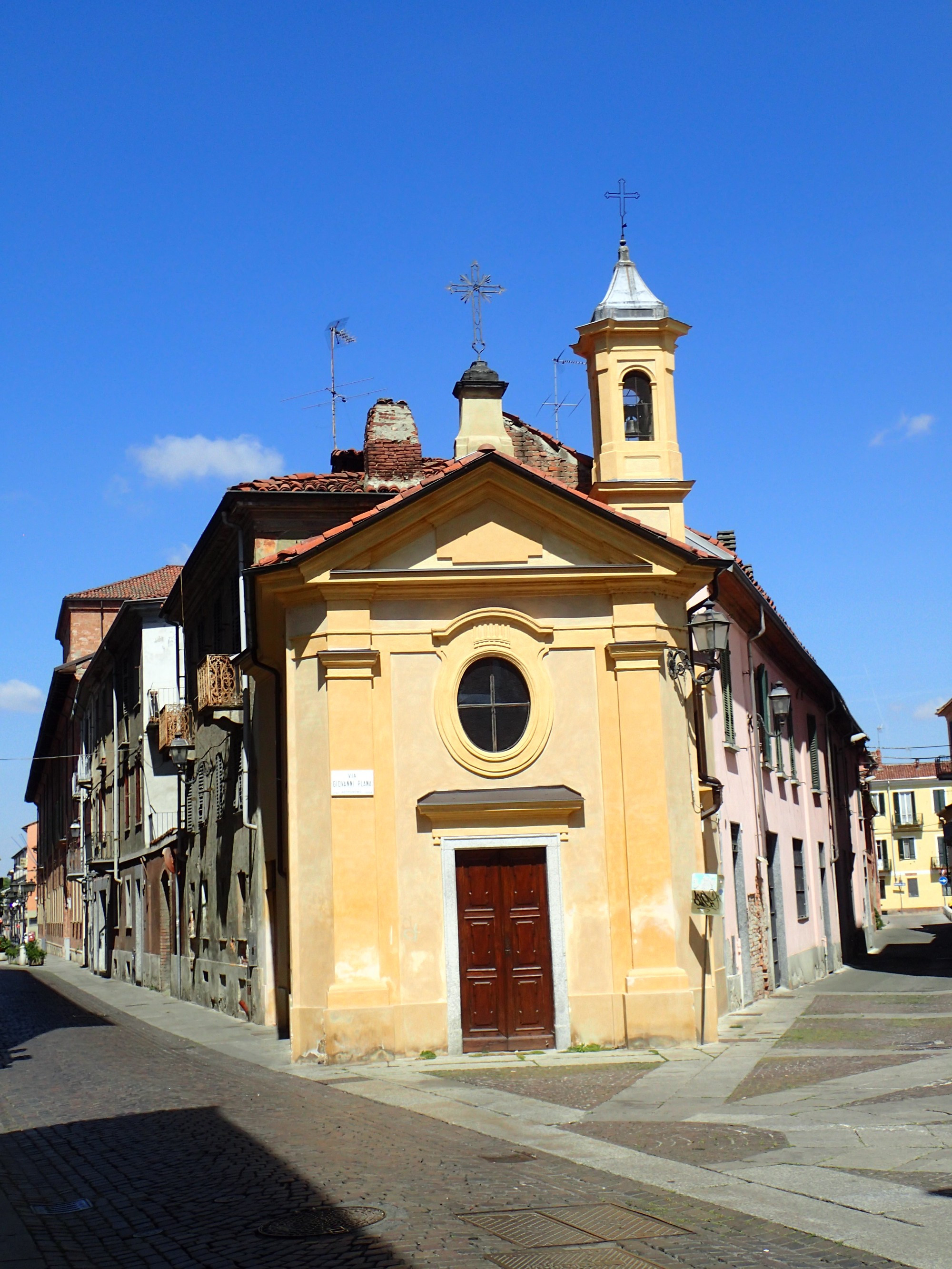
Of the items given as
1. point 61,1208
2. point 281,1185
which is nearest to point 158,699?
point 61,1208

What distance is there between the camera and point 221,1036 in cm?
1958

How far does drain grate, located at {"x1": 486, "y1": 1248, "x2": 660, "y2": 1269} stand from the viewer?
20.6ft

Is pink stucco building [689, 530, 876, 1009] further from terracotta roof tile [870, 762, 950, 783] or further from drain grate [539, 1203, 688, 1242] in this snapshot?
terracotta roof tile [870, 762, 950, 783]

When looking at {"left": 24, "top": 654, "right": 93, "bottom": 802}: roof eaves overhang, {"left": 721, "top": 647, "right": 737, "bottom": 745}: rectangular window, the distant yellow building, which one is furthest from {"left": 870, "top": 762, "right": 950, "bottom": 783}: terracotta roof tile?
{"left": 721, "top": 647, "right": 737, "bottom": 745}: rectangular window

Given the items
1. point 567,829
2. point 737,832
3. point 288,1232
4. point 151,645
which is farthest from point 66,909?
point 288,1232

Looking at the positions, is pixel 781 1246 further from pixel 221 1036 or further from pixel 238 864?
pixel 238 864

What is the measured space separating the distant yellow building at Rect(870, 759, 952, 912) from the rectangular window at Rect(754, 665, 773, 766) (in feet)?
218

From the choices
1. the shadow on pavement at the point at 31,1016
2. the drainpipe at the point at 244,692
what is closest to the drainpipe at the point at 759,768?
the drainpipe at the point at 244,692

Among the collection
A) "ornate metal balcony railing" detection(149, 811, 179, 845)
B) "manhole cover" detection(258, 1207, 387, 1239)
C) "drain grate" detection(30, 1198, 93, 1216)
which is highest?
"ornate metal balcony railing" detection(149, 811, 179, 845)

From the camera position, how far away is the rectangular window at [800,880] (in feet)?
87.5

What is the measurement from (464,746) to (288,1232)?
9270 millimetres

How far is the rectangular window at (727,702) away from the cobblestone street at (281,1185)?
9110 millimetres

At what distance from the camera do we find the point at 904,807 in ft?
292

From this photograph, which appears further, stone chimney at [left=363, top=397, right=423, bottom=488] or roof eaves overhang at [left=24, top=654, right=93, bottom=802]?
roof eaves overhang at [left=24, top=654, right=93, bottom=802]
